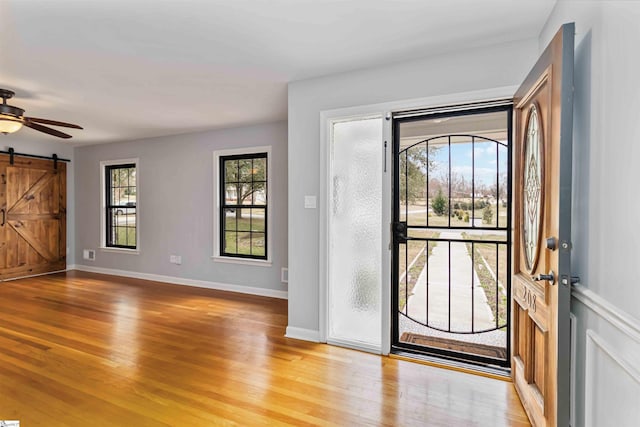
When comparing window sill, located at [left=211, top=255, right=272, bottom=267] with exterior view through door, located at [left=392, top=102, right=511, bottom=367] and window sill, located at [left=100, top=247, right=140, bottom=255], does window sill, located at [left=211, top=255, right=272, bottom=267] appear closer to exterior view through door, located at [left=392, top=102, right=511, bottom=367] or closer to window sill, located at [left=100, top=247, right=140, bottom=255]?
window sill, located at [left=100, top=247, right=140, bottom=255]

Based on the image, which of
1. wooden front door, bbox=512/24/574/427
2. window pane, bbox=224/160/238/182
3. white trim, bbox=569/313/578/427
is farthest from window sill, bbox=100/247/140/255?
white trim, bbox=569/313/578/427

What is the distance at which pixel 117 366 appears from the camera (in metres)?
2.79

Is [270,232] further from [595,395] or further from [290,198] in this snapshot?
[595,395]

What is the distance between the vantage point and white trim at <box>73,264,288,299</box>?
512 cm

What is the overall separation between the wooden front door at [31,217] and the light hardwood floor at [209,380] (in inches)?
106

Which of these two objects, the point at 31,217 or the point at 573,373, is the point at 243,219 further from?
the point at 573,373

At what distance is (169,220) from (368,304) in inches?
159

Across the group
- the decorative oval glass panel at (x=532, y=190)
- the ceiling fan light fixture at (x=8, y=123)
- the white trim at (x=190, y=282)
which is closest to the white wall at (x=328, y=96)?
the decorative oval glass panel at (x=532, y=190)

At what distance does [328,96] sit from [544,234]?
212cm

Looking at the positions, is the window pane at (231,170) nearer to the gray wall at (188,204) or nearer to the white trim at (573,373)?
the gray wall at (188,204)

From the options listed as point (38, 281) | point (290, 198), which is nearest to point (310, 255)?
point (290, 198)

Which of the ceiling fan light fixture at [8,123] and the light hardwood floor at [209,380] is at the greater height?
the ceiling fan light fixture at [8,123]

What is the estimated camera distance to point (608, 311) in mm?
1379

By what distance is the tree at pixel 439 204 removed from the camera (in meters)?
3.28
